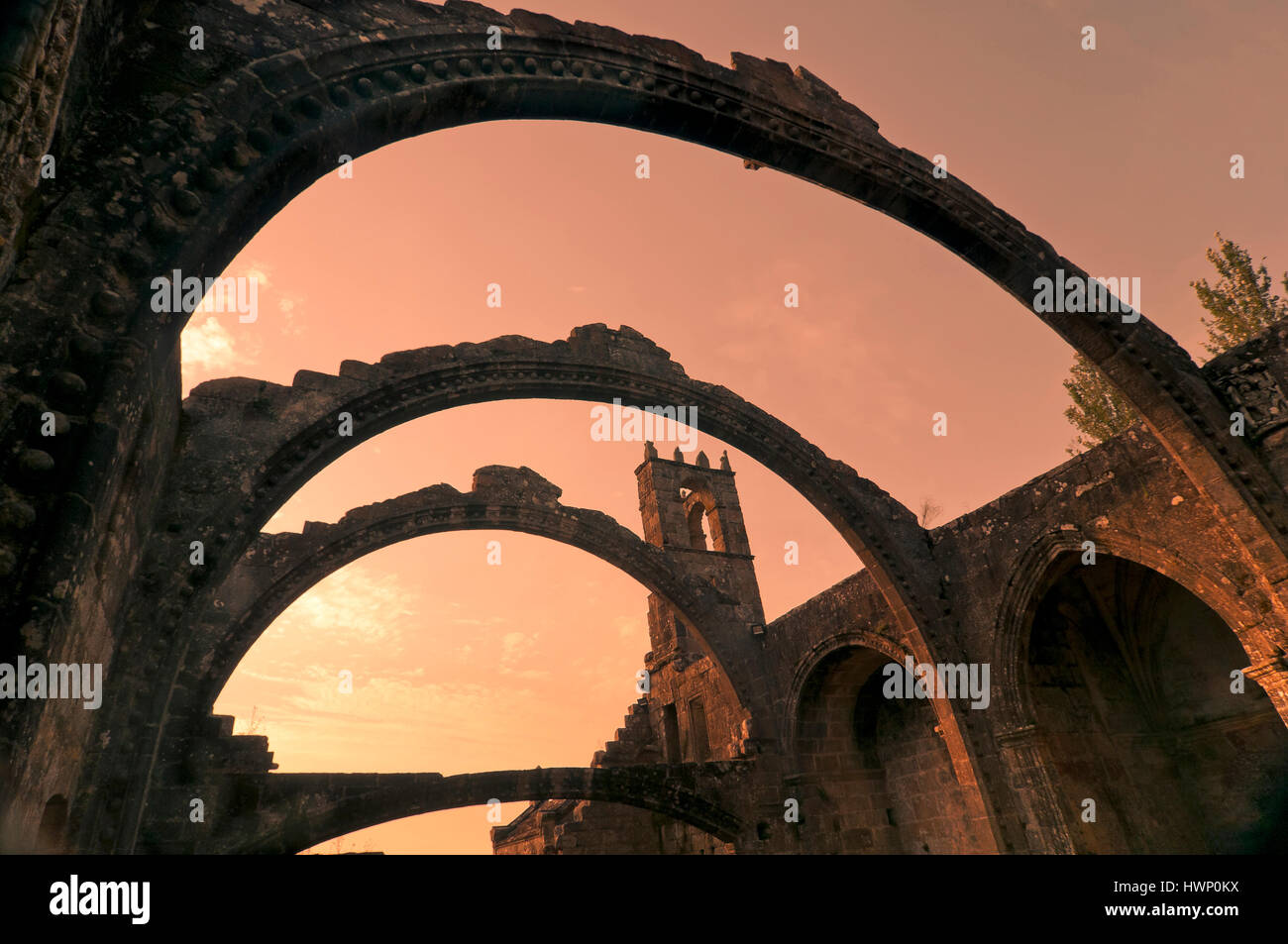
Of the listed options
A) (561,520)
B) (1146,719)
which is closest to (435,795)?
(561,520)

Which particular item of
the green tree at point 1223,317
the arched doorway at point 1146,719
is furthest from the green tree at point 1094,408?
the arched doorway at point 1146,719

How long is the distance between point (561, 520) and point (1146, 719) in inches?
331

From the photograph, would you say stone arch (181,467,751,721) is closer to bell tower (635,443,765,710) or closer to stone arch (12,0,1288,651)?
bell tower (635,443,765,710)

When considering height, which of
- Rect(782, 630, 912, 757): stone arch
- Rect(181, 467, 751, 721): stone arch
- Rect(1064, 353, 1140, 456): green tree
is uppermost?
Rect(1064, 353, 1140, 456): green tree

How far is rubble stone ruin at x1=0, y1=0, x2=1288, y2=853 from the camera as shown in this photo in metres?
1.65

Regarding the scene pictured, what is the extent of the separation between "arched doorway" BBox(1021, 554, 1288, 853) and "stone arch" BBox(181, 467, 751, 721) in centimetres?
501

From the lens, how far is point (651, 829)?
14594mm

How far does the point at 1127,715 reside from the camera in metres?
8.55

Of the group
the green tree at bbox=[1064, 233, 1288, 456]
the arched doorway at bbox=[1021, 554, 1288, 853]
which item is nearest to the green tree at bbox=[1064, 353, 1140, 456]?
the green tree at bbox=[1064, 233, 1288, 456]

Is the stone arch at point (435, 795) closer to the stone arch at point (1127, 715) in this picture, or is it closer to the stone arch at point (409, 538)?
the stone arch at point (409, 538)

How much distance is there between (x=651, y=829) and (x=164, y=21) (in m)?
15.5

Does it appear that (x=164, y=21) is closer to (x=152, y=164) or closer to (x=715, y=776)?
(x=152, y=164)

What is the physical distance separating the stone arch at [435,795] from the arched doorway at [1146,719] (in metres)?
4.84
